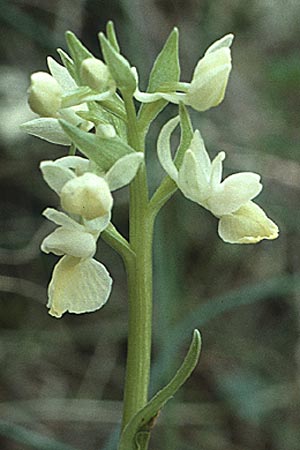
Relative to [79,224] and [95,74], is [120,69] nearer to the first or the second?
[95,74]

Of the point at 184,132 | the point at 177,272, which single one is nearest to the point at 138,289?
the point at 184,132

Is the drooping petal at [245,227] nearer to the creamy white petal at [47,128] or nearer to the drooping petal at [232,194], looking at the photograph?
the drooping petal at [232,194]

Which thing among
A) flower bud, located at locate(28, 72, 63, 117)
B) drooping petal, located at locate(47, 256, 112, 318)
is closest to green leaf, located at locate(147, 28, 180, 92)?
flower bud, located at locate(28, 72, 63, 117)

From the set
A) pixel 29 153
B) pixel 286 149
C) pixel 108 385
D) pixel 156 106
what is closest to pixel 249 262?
pixel 286 149

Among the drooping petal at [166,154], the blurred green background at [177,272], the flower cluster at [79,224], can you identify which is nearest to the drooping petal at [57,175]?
the flower cluster at [79,224]

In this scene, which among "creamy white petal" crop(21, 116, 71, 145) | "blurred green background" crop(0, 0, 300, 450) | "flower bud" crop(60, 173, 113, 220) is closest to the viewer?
"flower bud" crop(60, 173, 113, 220)

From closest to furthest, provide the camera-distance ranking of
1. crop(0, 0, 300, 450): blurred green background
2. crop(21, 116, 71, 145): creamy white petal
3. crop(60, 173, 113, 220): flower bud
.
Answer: crop(60, 173, 113, 220): flower bud
crop(21, 116, 71, 145): creamy white petal
crop(0, 0, 300, 450): blurred green background

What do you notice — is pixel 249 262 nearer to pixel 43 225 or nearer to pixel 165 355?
pixel 43 225

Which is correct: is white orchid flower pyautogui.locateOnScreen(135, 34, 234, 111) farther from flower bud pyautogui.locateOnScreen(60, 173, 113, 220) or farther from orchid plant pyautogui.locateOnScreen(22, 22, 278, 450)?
flower bud pyautogui.locateOnScreen(60, 173, 113, 220)
